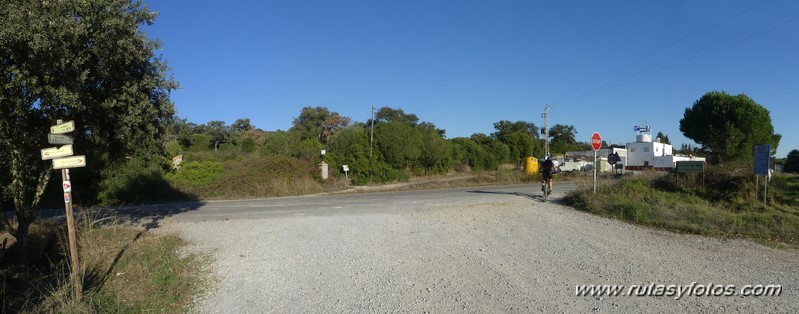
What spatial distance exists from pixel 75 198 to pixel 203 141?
39577 mm

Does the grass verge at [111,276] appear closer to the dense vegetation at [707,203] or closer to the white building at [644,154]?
the dense vegetation at [707,203]

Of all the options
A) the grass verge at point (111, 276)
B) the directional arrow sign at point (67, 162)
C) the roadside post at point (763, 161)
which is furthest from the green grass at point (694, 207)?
the directional arrow sign at point (67, 162)

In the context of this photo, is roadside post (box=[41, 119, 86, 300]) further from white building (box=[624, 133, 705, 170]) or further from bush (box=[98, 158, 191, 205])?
white building (box=[624, 133, 705, 170])

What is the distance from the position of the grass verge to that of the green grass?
35.0ft

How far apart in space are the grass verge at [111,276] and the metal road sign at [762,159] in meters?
15.3

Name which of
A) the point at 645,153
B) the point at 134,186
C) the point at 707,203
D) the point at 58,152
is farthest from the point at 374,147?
the point at 58,152

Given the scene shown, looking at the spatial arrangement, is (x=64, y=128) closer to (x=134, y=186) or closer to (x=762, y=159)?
(x=762, y=159)

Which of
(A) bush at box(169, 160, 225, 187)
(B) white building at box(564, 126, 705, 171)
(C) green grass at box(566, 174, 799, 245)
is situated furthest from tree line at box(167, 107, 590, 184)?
(B) white building at box(564, 126, 705, 171)

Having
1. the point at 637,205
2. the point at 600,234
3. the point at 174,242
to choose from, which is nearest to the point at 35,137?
the point at 174,242

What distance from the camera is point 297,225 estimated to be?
41.5ft

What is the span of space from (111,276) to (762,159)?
16.8m

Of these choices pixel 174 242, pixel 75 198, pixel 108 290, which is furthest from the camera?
pixel 75 198

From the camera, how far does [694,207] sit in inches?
515

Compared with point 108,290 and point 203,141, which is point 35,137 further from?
point 203,141
